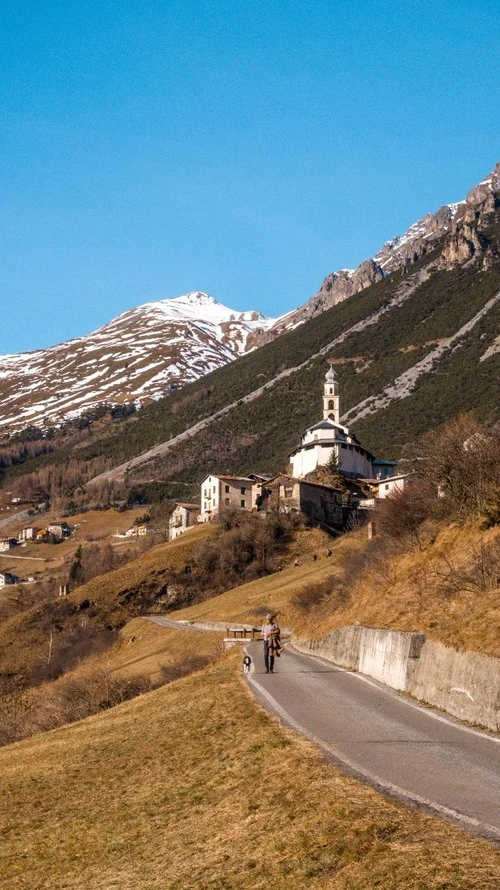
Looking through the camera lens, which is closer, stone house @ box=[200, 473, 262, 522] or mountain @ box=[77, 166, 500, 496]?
stone house @ box=[200, 473, 262, 522]

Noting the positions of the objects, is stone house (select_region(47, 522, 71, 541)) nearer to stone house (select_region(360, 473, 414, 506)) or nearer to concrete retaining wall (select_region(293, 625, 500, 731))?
stone house (select_region(360, 473, 414, 506))

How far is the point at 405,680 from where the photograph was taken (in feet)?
58.7

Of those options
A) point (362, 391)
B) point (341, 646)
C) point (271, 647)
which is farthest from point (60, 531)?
Result: point (271, 647)

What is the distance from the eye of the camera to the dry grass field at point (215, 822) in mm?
7656

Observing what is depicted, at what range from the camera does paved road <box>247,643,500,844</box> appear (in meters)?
9.44

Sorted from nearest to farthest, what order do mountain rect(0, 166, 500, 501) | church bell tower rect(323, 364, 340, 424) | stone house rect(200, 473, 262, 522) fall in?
stone house rect(200, 473, 262, 522) → church bell tower rect(323, 364, 340, 424) → mountain rect(0, 166, 500, 501)

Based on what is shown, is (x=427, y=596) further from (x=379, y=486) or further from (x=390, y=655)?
(x=379, y=486)

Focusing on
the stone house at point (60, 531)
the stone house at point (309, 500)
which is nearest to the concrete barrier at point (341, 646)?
the stone house at point (309, 500)

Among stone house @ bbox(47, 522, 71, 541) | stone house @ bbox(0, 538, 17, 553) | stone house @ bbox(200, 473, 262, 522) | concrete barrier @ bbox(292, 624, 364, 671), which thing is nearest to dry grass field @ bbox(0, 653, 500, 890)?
concrete barrier @ bbox(292, 624, 364, 671)

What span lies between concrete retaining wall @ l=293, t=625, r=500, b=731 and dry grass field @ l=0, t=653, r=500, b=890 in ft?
8.40

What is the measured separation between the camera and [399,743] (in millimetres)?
12852

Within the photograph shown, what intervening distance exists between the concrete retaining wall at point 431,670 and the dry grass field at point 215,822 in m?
2.56

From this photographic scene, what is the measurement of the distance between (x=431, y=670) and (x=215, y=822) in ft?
23.2

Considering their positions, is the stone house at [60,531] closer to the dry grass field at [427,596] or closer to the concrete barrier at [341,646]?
the dry grass field at [427,596]
